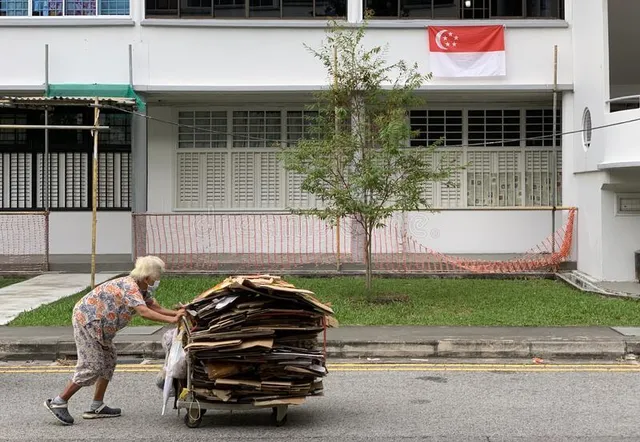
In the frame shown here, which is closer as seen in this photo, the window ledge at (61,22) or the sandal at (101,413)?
the sandal at (101,413)

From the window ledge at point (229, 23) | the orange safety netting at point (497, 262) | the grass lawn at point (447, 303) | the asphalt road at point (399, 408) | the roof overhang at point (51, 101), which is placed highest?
the window ledge at point (229, 23)

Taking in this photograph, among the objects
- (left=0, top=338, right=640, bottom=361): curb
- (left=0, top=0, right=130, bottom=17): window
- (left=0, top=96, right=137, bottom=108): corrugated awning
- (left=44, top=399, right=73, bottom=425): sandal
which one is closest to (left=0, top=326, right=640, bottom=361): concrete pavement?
(left=0, top=338, right=640, bottom=361): curb

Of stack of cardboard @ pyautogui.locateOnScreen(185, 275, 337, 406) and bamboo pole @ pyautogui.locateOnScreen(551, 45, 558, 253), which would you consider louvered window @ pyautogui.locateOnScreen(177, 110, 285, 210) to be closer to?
bamboo pole @ pyautogui.locateOnScreen(551, 45, 558, 253)

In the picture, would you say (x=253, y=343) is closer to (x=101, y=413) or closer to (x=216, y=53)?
(x=101, y=413)

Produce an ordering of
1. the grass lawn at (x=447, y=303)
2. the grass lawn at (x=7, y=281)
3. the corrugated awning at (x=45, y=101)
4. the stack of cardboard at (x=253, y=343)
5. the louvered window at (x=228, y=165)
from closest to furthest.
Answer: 1. the stack of cardboard at (x=253, y=343)
2. the grass lawn at (x=447, y=303)
3. the corrugated awning at (x=45, y=101)
4. the grass lawn at (x=7, y=281)
5. the louvered window at (x=228, y=165)

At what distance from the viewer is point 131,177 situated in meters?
17.3

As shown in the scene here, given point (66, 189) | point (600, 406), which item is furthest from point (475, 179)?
point (600, 406)

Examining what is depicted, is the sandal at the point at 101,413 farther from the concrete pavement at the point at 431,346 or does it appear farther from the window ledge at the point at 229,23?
the window ledge at the point at 229,23

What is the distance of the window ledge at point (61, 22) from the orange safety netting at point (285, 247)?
4.26 meters

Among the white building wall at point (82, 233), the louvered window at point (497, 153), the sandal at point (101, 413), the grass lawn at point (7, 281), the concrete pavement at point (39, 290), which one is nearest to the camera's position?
the sandal at point (101, 413)

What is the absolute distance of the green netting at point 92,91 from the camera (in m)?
15.7

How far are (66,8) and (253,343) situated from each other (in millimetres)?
12740

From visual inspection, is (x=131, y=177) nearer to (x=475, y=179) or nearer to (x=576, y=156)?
(x=475, y=179)

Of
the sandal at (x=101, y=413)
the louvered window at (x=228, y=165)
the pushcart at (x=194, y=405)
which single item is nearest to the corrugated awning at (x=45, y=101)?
the louvered window at (x=228, y=165)
